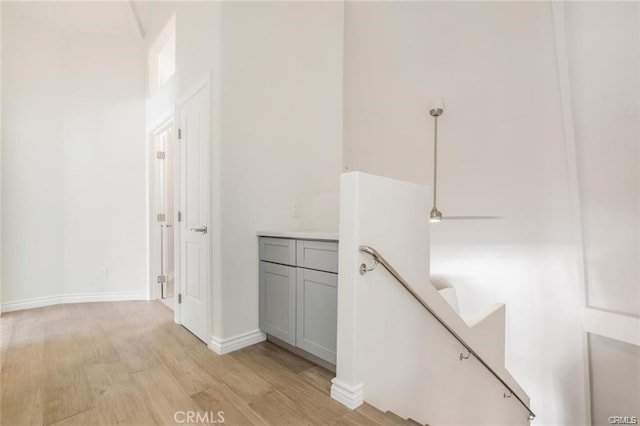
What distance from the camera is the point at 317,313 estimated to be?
2.04m

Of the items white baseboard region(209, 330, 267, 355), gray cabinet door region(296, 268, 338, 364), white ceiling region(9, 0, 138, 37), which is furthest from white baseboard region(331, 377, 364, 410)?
white ceiling region(9, 0, 138, 37)

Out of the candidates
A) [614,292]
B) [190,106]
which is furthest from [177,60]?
[614,292]

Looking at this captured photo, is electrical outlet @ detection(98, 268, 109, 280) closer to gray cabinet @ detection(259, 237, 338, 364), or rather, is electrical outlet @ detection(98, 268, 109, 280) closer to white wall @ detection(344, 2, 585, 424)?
gray cabinet @ detection(259, 237, 338, 364)

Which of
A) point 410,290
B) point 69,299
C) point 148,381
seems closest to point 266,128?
point 410,290

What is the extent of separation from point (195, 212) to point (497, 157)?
2.78 m

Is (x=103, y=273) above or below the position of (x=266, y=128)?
below

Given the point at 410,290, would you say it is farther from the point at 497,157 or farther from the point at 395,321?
the point at 497,157

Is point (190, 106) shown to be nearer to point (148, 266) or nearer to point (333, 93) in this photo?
point (333, 93)

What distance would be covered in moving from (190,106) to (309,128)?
1.10m

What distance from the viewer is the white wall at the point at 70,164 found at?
126 inches

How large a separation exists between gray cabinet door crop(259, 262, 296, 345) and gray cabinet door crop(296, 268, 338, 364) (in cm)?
7
